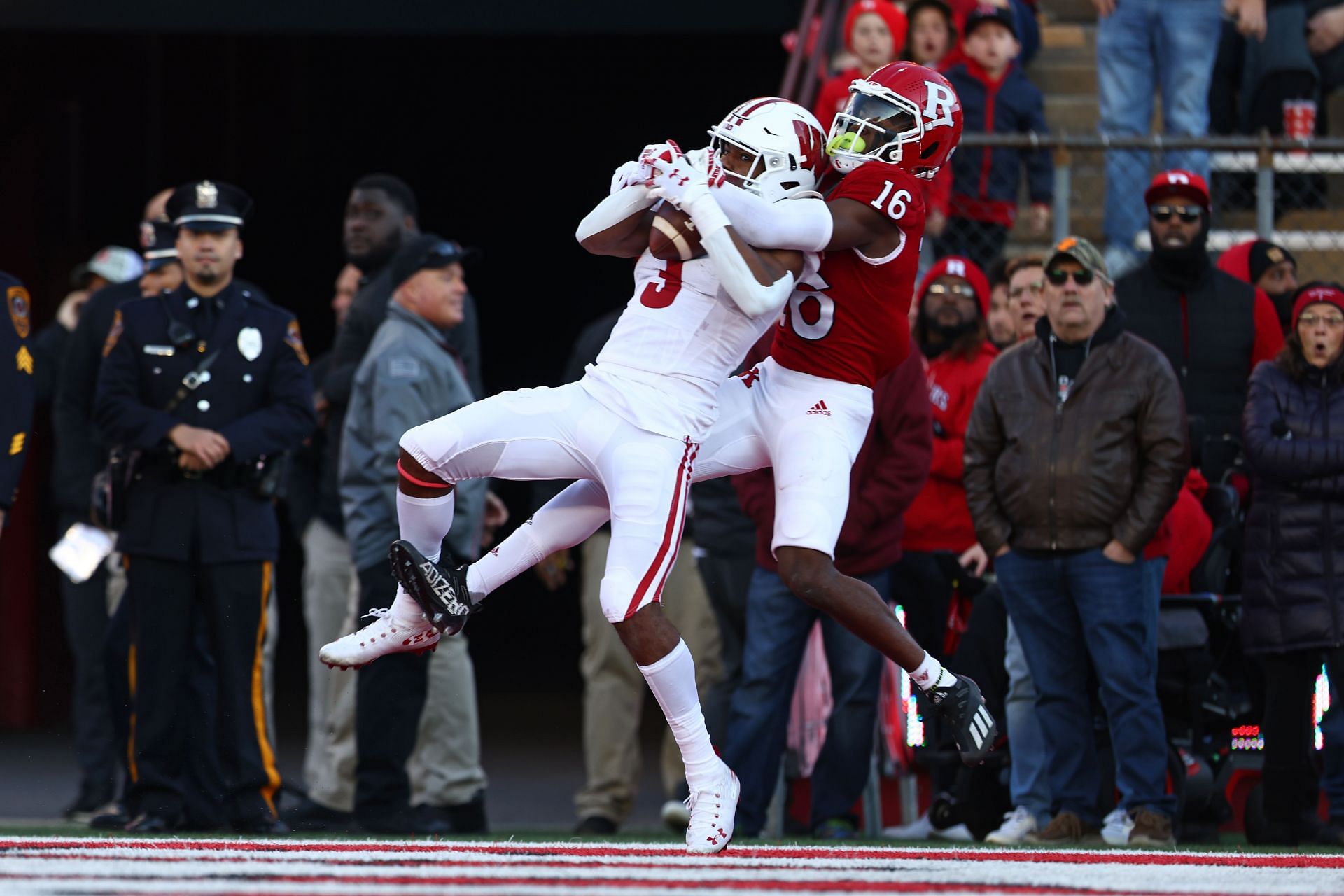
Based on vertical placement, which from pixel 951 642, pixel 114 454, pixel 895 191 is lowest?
pixel 951 642

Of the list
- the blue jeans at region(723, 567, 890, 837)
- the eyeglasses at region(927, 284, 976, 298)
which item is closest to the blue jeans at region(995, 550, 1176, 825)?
the blue jeans at region(723, 567, 890, 837)

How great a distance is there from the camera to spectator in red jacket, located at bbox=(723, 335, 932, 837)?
7504 mm

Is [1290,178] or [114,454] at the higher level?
[1290,178]

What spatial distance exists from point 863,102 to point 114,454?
3364 mm

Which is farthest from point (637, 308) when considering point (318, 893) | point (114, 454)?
point (114, 454)

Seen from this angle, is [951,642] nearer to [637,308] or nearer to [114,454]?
[637,308]

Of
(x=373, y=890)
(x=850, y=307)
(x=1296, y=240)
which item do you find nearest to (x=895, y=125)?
(x=850, y=307)

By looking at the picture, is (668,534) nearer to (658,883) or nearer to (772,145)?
(772,145)

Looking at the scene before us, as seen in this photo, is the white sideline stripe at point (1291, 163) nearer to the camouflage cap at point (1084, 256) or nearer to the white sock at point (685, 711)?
the camouflage cap at point (1084, 256)

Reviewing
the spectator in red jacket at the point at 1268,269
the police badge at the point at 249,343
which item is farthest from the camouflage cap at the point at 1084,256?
the police badge at the point at 249,343

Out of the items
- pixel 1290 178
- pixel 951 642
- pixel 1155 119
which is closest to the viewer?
pixel 951 642

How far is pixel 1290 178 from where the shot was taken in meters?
10.1

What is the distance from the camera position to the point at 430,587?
5824 millimetres

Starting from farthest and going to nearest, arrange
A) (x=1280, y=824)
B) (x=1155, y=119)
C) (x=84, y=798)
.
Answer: (x=1155, y=119) → (x=84, y=798) → (x=1280, y=824)
